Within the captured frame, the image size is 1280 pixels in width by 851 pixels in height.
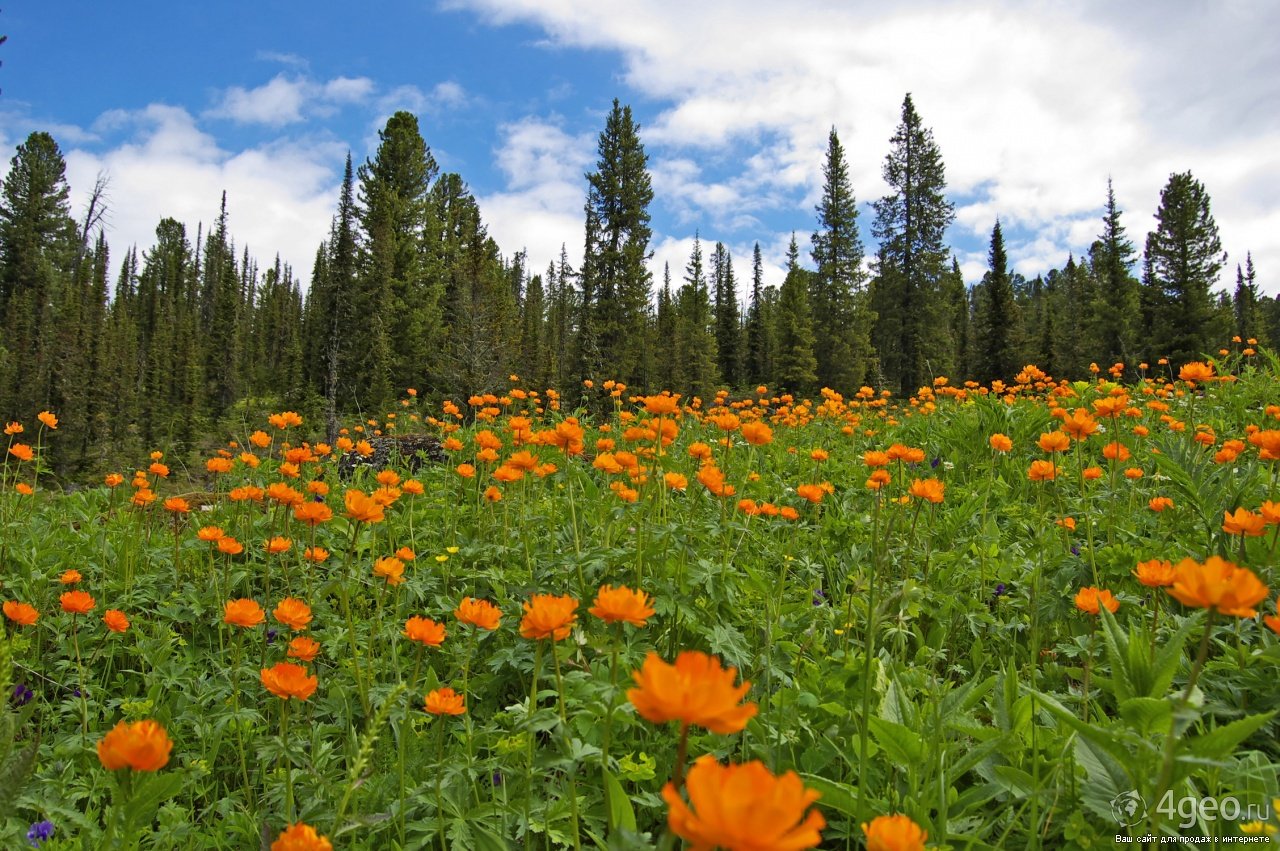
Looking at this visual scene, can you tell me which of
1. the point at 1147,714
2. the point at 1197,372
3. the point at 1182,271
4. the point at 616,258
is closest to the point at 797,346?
the point at 616,258

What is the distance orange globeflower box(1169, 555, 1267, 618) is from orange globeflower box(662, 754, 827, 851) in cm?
64

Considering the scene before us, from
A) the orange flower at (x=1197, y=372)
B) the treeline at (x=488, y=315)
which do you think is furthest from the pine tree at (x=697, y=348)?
the orange flower at (x=1197, y=372)

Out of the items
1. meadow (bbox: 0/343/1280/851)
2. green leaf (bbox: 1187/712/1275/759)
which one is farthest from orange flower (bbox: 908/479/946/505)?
green leaf (bbox: 1187/712/1275/759)

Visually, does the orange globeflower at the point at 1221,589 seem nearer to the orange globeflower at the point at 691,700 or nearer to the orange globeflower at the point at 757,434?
the orange globeflower at the point at 691,700

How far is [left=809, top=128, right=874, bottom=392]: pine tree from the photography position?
109ft

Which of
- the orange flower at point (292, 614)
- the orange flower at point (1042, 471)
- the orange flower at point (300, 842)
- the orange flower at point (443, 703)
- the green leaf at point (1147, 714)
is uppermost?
the orange flower at point (1042, 471)

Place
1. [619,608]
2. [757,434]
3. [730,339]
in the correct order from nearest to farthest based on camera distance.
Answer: [619,608] < [757,434] < [730,339]

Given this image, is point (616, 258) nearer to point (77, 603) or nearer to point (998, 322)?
point (998, 322)

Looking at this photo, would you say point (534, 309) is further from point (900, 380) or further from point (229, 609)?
point (229, 609)

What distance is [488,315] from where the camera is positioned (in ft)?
82.8

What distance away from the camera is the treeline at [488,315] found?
2541 centimetres

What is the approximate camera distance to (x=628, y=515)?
7.97 feet

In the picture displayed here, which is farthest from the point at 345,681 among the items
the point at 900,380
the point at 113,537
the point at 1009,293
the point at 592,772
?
the point at 1009,293

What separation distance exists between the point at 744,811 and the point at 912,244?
33389 mm
